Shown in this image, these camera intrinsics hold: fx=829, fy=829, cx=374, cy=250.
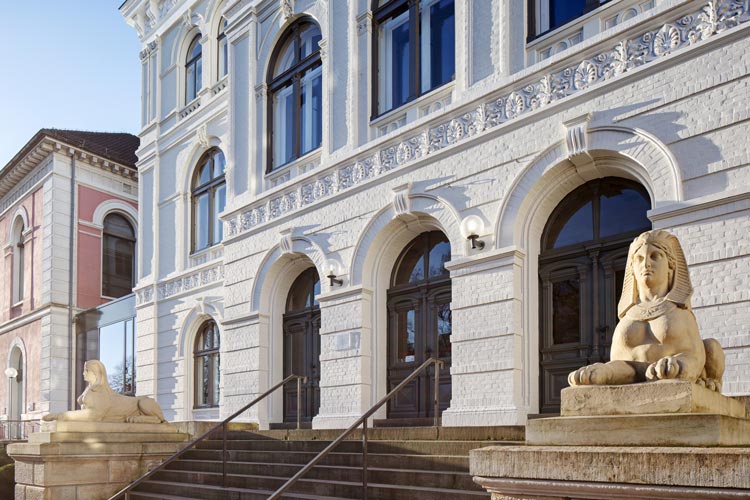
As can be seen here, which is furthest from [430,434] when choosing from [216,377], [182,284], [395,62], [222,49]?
[222,49]

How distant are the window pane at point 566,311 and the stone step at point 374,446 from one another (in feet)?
7.70

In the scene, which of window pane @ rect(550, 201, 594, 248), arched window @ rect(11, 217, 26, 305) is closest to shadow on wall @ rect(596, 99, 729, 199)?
window pane @ rect(550, 201, 594, 248)

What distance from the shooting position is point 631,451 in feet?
15.5

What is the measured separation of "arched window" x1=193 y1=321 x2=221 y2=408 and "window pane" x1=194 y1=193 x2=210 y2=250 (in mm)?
2106

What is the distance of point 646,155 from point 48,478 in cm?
1014

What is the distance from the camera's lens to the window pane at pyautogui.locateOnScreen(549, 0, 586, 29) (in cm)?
1199

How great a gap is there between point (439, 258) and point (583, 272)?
322 centimetres

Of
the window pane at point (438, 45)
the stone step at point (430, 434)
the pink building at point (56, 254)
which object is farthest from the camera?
the pink building at point (56, 254)

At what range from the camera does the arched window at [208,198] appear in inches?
828

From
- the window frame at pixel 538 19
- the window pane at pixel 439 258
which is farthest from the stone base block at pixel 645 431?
the window pane at pixel 439 258

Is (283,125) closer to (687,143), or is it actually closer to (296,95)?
(296,95)

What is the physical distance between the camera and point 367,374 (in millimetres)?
14594

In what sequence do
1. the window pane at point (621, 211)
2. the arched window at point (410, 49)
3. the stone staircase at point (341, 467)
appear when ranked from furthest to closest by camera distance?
the arched window at point (410, 49), the window pane at point (621, 211), the stone staircase at point (341, 467)

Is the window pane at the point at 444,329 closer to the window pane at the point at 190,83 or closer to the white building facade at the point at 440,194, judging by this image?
the white building facade at the point at 440,194
